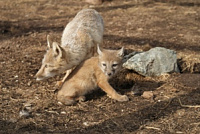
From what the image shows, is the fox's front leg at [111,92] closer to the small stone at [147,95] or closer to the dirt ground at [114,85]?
the dirt ground at [114,85]

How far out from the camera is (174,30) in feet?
36.3

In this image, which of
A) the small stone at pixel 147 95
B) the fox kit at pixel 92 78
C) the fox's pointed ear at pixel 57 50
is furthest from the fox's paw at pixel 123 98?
the fox's pointed ear at pixel 57 50

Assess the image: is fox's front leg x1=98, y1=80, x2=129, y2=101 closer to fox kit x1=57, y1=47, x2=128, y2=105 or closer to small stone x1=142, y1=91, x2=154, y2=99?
fox kit x1=57, y1=47, x2=128, y2=105

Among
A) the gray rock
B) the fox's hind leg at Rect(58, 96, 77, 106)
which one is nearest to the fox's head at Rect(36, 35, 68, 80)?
the fox's hind leg at Rect(58, 96, 77, 106)

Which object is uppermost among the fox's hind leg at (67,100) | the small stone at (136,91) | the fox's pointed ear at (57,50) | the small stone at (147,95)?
the fox's pointed ear at (57,50)

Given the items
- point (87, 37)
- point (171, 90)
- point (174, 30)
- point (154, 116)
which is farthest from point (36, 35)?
point (154, 116)

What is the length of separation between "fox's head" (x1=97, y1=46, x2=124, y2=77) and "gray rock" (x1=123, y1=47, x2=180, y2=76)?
691 mm

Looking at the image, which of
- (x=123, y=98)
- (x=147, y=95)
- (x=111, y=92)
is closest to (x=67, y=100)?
(x=111, y=92)

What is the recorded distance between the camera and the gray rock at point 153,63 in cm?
695

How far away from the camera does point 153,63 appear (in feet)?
23.2

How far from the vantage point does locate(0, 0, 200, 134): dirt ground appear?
16.7 ft

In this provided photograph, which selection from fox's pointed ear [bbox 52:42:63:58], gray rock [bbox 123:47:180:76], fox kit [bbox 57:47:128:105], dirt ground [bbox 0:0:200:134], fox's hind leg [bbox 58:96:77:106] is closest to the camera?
dirt ground [bbox 0:0:200:134]

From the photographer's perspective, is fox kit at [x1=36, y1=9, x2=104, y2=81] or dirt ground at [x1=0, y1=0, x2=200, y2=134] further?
fox kit at [x1=36, y1=9, x2=104, y2=81]

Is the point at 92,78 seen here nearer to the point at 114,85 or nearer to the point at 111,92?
the point at 111,92
